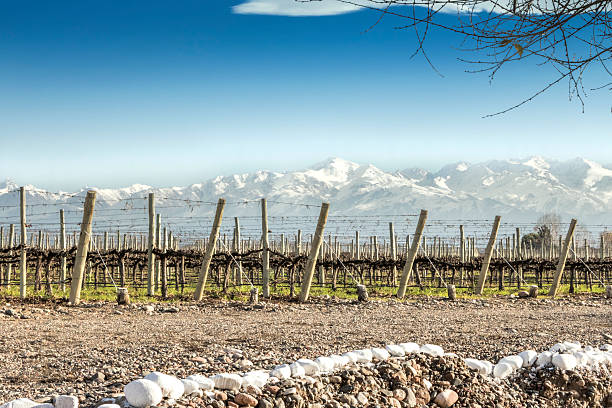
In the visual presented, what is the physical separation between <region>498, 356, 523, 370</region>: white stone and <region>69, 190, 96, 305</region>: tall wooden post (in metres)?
8.01

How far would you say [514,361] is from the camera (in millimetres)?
6074

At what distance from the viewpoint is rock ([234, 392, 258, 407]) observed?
4398 mm

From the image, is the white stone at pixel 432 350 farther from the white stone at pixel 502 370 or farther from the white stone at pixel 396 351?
the white stone at pixel 502 370

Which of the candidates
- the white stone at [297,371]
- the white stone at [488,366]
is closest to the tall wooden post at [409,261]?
the white stone at [488,366]

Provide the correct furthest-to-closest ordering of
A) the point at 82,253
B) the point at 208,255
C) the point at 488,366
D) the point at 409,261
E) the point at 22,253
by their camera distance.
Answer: the point at 22,253 < the point at 409,261 < the point at 208,255 < the point at 82,253 < the point at 488,366

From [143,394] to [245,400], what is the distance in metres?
0.73

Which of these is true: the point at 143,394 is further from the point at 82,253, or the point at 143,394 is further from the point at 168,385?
the point at 82,253

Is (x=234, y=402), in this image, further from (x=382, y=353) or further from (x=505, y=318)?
(x=505, y=318)

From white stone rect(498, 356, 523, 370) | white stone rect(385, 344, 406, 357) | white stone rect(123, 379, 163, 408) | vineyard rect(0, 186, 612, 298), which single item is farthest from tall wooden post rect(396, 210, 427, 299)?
white stone rect(123, 379, 163, 408)

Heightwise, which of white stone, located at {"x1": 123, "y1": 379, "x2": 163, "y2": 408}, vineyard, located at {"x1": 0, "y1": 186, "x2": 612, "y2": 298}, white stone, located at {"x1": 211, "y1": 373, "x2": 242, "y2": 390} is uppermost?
white stone, located at {"x1": 123, "y1": 379, "x2": 163, "y2": 408}

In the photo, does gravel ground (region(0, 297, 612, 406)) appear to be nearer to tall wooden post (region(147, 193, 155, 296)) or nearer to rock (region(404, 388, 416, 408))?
rock (region(404, 388, 416, 408))

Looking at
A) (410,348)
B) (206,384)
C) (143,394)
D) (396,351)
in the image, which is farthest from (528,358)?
(143,394)

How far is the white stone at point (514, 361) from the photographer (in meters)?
6.04

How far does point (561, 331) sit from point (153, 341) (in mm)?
5505
